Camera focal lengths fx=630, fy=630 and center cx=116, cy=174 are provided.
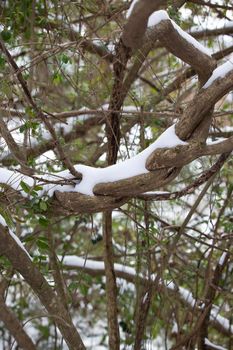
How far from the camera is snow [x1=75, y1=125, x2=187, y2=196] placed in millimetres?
2051

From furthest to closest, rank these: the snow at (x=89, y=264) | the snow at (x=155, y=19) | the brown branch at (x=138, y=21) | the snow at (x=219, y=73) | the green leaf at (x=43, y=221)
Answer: the snow at (x=89, y=264)
the green leaf at (x=43, y=221)
the snow at (x=219, y=73)
the snow at (x=155, y=19)
the brown branch at (x=138, y=21)

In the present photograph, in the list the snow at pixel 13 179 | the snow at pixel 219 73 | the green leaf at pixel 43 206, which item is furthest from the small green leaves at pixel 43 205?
the snow at pixel 219 73

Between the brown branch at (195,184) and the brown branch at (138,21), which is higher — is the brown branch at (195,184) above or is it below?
above

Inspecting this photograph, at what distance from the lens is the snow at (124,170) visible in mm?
2051

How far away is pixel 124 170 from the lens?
2.18m

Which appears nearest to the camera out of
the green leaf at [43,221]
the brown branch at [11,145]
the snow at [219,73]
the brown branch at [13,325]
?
the snow at [219,73]

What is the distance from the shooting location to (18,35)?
9.66ft

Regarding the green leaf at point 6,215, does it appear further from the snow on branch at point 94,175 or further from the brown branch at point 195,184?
the brown branch at point 195,184

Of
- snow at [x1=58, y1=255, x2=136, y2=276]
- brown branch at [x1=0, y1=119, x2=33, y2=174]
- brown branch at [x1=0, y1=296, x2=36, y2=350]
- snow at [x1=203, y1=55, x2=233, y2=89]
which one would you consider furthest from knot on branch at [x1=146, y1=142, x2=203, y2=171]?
snow at [x1=58, y1=255, x2=136, y2=276]

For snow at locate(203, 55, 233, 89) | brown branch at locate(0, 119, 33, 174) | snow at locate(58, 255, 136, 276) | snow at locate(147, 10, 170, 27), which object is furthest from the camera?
snow at locate(58, 255, 136, 276)

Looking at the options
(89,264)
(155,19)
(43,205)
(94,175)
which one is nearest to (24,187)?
(43,205)

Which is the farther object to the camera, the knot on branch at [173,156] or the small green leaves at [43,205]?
the small green leaves at [43,205]

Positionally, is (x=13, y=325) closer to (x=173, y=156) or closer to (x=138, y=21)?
(x=173, y=156)

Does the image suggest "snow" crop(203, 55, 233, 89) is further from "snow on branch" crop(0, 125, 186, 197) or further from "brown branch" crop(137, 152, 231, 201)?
"brown branch" crop(137, 152, 231, 201)
